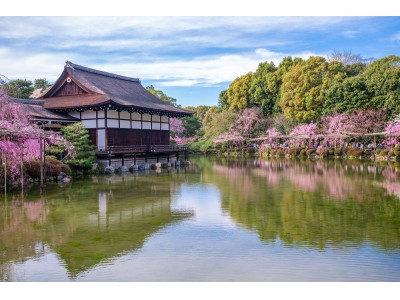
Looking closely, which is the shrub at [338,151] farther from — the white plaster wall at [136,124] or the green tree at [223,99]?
the green tree at [223,99]

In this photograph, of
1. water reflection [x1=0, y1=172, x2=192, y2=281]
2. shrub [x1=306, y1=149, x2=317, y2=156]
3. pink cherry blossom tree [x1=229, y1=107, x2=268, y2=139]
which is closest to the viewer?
water reflection [x1=0, y1=172, x2=192, y2=281]

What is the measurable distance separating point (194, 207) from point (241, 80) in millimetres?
36472

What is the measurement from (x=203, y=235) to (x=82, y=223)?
2977 millimetres

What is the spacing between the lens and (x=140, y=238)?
26.6ft

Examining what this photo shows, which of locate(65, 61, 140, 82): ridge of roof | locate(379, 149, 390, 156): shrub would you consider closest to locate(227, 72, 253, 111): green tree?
locate(65, 61, 140, 82): ridge of roof

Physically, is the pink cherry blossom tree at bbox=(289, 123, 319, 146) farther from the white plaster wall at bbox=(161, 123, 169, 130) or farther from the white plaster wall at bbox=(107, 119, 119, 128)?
the white plaster wall at bbox=(107, 119, 119, 128)

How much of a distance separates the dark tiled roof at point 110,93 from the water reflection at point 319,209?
9.34 m

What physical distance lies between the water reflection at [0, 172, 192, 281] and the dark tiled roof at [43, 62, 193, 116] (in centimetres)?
878

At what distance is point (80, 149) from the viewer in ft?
65.9

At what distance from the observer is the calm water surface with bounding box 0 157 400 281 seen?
243 inches

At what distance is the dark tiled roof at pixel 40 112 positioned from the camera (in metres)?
20.8

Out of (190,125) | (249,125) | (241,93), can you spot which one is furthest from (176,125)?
(249,125)

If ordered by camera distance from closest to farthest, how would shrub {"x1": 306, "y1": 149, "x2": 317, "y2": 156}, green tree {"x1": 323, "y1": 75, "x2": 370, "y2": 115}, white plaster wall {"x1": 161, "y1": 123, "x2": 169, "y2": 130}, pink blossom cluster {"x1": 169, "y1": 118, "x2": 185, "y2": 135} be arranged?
white plaster wall {"x1": 161, "y1": 123, "x2": 169, "y2": 130}
green tree {"x1": 323, "y1": 75, "x2": 370, "y2": 115}
shrub {"x1": 306, "y1": 149, "x2": 317, "y2": 156}
pink blossom cluster {"x1": 169, "y1": 118, "x2": 185, "y2": 135}

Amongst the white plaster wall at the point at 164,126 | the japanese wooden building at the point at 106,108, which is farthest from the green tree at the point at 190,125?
the japanese wooden building at the point at 106,108
